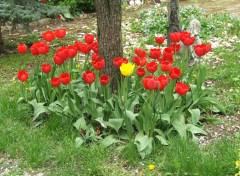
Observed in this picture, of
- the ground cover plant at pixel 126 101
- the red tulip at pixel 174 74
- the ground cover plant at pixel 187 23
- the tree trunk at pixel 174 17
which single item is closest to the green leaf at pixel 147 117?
the ground cover plant at pixel 126 101

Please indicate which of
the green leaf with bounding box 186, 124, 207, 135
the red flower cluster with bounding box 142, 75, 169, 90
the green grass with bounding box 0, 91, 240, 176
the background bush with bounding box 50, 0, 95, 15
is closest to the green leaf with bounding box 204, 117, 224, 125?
the green leaf with bounding box 186, 124, 207, 135

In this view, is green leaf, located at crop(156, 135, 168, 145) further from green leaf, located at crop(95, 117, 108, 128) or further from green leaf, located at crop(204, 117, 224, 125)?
green leaf, located at crop(204, 117, 224, 125)

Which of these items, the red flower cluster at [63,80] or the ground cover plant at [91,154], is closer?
the ground cover plant at [91,154]

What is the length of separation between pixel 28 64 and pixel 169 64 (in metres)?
3.85

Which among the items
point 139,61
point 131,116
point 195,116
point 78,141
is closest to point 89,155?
point 78,141

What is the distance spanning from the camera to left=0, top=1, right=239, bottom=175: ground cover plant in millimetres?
3928

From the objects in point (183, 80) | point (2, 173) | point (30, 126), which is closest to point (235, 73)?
point (183, 80)

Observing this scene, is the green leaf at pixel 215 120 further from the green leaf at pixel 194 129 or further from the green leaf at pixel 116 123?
the green leaf at pixel 116 123

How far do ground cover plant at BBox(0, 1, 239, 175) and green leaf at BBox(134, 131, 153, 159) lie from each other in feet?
0.19

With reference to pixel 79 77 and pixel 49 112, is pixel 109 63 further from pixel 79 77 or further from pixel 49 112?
pixel 49 112

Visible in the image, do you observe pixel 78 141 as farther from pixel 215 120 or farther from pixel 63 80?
pixel 215 120

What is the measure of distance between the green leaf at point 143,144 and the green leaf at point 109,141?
0.86ft

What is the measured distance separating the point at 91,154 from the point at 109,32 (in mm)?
1535

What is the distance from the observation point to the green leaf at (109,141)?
14.8ft
